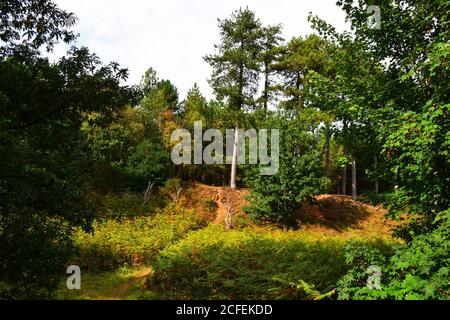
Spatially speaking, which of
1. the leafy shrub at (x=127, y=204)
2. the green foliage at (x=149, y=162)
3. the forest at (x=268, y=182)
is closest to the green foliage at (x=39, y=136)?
the forest at (x=268, y=182)

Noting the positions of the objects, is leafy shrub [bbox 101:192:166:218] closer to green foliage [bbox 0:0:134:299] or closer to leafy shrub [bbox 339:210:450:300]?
green foliage [bbox 0:0:134:299]

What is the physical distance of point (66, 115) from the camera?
25.7 feet

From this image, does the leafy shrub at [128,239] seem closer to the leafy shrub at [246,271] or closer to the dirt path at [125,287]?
the dirt path at [125,287]

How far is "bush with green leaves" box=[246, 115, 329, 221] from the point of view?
22.1 meters

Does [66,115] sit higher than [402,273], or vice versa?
[66,115]

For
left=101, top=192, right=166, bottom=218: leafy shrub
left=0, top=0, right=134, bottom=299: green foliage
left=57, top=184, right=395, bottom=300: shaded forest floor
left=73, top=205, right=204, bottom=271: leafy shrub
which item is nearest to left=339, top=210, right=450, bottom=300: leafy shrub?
left=57, top=184, right=395, bottom=300: shaded forest floor

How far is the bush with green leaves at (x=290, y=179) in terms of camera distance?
871 inches

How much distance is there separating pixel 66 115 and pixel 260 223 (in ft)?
57.3

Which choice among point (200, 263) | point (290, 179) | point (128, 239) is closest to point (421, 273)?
point (200, 263)

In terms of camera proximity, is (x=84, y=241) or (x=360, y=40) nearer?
(x=360, y=40)

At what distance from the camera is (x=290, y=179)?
72.8 feet

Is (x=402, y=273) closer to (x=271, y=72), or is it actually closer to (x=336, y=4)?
(x=336, y=4)

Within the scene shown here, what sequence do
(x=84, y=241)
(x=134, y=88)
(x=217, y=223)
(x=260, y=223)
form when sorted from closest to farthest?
1. (x=134, y=88)
2. (x=84, y=241)
3. (x=260, y=223)
4. (x=217, y=223)
